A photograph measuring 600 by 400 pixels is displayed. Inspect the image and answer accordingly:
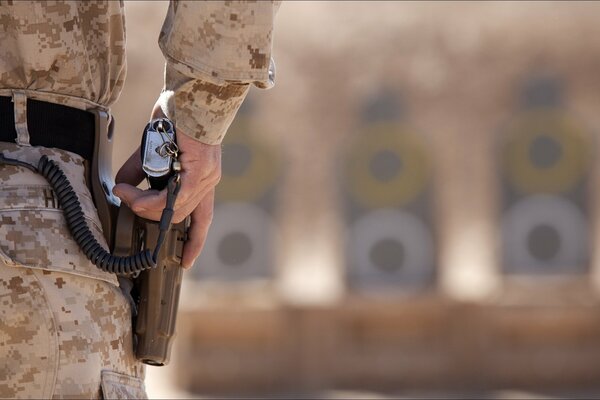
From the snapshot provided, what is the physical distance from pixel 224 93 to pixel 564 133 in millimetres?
7786

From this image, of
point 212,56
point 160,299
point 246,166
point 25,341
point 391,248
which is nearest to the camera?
point 25,341

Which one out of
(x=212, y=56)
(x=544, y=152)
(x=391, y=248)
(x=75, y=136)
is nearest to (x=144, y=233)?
(x=75, y=136)

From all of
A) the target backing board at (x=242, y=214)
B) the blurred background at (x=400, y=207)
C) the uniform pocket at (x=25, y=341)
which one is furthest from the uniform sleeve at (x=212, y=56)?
the target backing board at (x=242, y=214)

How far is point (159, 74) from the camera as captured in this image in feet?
31.8

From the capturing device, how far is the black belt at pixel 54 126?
1779 millimetres

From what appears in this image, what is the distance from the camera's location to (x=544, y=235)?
369 inches

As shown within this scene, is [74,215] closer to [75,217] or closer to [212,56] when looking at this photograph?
[75,217]

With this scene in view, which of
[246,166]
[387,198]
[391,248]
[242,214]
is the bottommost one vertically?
[391,248]

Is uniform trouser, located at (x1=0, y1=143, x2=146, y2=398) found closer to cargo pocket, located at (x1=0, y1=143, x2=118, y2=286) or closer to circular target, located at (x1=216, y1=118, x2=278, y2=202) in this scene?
cargo pocket, located at (x1=0, y1=143, x2=118, y2=286)

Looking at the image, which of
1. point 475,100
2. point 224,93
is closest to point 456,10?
point 475,100

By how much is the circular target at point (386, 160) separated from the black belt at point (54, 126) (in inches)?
304

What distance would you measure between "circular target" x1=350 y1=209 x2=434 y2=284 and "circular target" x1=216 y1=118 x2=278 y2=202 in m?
0.77

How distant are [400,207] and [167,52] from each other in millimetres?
7756

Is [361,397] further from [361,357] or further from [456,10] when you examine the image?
[456,10]
